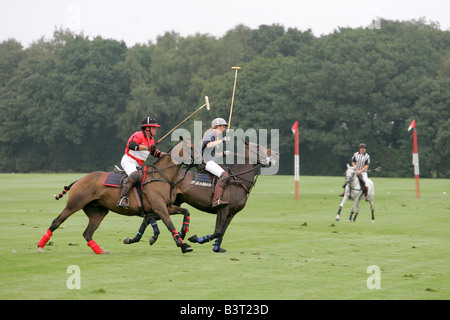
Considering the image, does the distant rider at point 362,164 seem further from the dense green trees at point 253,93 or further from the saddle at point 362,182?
the dense green trees at point 253,93

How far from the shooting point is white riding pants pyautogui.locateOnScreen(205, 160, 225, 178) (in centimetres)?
1453

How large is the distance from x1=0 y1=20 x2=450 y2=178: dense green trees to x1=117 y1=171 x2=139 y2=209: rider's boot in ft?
183

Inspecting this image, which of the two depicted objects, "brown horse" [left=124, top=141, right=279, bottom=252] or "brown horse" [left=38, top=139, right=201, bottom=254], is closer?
"brown horse" [left=38, top=139, right=201, bottom=254]

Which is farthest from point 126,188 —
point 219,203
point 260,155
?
point 260,155

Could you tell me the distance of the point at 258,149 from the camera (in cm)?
1527

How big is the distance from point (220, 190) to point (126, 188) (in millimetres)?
2023

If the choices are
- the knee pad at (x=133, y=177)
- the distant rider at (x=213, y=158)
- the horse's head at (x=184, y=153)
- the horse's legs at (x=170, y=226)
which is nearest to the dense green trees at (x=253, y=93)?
the distant rider at (x=213, y=158)

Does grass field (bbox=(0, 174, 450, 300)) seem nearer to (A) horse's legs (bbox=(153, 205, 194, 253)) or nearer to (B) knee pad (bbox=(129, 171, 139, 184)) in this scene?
(A) horse's legs (bbox=(153, 205, 194, 253))

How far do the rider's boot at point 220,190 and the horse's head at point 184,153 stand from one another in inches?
26.1

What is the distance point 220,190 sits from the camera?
1445 centimetres

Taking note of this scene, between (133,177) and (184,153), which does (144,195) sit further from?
(184,153)

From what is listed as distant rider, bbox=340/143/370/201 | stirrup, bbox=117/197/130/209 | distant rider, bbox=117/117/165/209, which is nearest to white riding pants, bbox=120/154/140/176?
distant rider, bbox=117/117/165/209

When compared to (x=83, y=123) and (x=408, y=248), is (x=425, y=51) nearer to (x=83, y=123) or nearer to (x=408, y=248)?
(x=83, y=123)

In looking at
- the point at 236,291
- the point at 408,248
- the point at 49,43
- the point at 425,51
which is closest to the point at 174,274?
the point at 236,291
